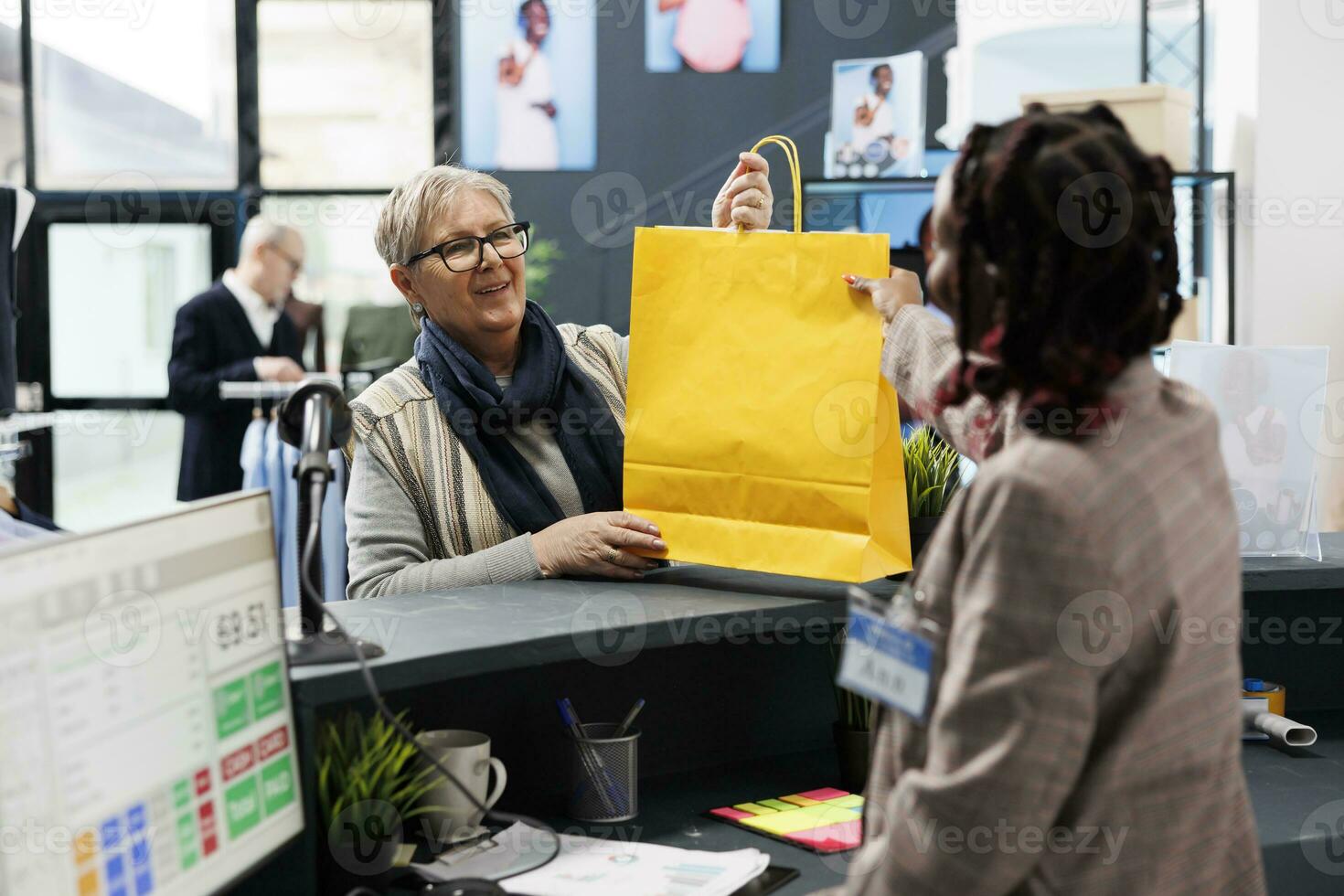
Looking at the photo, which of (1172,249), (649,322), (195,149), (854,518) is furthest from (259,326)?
(1172,249)

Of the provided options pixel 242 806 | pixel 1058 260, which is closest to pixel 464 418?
pixel 242 806

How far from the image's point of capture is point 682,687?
1.71m

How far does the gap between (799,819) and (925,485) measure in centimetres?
46

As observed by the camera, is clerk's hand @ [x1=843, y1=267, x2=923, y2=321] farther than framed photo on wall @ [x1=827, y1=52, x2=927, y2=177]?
No

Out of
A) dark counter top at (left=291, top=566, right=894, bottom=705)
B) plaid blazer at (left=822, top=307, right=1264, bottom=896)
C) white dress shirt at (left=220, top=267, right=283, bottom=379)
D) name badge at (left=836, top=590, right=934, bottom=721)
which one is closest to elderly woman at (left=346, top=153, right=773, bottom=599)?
dark counter top at (left=291, top=566, right=894, bottom=705)

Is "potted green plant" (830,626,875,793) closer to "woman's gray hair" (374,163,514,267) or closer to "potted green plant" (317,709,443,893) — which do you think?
"potted green plant" (317,709,443,893)

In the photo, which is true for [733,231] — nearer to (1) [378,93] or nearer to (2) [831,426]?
(2) [831,426]

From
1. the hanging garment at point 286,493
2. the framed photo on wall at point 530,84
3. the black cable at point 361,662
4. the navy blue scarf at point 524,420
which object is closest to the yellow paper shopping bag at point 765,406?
the navy blue scarf at point 524,420

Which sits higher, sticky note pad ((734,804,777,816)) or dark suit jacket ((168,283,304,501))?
dark suit jacket ((168,283,304,501))

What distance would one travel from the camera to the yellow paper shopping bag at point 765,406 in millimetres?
1459

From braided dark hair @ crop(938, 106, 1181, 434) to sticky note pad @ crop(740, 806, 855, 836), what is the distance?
790mm

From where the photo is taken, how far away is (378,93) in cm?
512

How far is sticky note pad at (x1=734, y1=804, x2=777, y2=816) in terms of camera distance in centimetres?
156

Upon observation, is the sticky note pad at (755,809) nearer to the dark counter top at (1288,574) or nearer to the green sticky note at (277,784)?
the green sticky note at (277,784)
